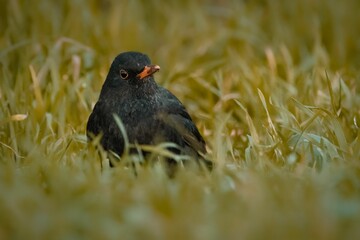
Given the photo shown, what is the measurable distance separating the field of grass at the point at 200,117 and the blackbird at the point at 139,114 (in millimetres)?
168

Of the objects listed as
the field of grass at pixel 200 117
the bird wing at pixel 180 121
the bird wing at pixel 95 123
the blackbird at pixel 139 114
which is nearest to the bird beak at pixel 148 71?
the blackbird at pixel 139 114

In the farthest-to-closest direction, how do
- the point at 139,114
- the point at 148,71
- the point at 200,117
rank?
the point at 200,117
the point at 148,71
the point at 139,114

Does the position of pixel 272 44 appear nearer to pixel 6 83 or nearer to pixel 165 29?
pixel 165 29

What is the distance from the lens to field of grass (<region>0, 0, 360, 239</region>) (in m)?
2.71

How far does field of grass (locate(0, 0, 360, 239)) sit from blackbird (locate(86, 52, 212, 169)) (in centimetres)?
17

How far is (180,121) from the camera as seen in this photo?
14.1ft

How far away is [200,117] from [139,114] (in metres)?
0.97

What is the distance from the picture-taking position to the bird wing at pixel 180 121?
4223 mm

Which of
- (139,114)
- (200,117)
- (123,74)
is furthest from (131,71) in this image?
(200,117)

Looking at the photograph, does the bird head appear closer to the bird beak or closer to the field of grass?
the bird beak

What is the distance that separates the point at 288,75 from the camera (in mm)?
5449

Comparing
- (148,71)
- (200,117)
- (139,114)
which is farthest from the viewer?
(200,117)

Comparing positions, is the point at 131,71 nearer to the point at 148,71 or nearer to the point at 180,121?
the point at 148,71

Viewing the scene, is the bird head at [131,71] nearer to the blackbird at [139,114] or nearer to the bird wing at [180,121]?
the blackbird at [139,114]
